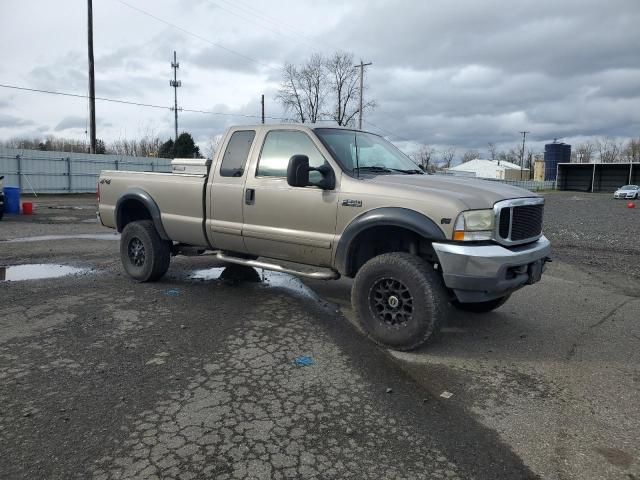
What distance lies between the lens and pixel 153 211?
639 centimetres

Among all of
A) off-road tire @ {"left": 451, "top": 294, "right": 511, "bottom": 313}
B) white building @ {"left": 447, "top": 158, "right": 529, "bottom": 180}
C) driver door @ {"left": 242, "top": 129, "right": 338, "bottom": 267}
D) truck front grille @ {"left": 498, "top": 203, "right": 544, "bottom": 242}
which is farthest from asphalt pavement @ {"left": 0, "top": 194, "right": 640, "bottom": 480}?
white building @ {"left": 447, "top": 158, "right": 529, "bottom": 180}

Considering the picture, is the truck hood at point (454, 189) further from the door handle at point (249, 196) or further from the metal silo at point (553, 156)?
the metal silo at point (553, 156)

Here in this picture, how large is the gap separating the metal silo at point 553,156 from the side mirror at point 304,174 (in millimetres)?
91043

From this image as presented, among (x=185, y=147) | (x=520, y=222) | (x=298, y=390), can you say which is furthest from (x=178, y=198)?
(x=185, y=147)

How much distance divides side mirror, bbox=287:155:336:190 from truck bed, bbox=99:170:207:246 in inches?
65.5

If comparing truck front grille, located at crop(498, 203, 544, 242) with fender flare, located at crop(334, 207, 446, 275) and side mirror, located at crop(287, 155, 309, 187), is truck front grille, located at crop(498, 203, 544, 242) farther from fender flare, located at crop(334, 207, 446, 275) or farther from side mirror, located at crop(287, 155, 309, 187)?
side mirror, located at crop(287, 155, 309, 187)

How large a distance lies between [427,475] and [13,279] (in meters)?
6.38

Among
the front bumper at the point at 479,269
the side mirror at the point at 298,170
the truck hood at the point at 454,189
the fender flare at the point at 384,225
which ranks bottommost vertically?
the front bumper at the point at 479,269

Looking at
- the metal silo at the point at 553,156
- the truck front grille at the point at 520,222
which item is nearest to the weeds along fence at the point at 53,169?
the truck front grille at the point at 520,222

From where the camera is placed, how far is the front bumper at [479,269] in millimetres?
3984

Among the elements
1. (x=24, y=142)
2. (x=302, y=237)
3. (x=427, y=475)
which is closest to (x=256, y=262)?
(x=302, y=237)

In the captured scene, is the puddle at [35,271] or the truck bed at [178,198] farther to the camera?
the puddle at [35,271]

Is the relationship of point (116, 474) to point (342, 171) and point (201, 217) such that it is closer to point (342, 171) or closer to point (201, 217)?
point (342, 171)

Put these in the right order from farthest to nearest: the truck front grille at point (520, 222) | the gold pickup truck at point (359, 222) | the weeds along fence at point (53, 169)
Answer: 1. the weeds along fence at point (53, 169)
2. the truck front grille at point (520, 222)
3. the gold pickup truck at point (359, 222)
